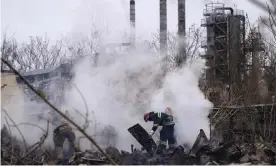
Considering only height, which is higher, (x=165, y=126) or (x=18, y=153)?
(x=18, y=153)

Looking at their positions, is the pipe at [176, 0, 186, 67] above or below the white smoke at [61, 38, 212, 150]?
above

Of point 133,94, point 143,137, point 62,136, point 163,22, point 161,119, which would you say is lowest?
point 143,137

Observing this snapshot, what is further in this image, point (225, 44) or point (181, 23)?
point (225, 44)

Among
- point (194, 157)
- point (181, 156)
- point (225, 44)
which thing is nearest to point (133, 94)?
point (194, 157)

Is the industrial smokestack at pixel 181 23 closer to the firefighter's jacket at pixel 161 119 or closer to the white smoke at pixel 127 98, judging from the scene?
the white smoke at pixel 127 98

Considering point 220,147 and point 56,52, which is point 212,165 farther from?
point 56,52

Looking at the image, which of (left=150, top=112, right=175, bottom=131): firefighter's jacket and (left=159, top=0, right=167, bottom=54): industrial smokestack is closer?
(left=150, top=112, right=175, bottom=131): firefighter's jacket

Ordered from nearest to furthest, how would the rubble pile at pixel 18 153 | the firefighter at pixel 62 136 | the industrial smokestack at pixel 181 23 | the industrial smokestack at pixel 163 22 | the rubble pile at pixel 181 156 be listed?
the rubble pile at pixel 18 153, the rubble pile at pixel 181 156, the firefighter at pixel 62 136, the industrial smokestack at pixel 163 22, the industrial smokestack at pixel 181 23

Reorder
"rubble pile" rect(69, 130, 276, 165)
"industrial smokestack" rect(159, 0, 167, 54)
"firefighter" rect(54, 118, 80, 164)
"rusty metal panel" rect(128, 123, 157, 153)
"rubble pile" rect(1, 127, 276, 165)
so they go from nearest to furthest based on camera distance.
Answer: "rubble pile" rect(1, 127, 276, 165) → "rubble pile" rect(69, 130, 276, 165) → "firefighter" rect(54, 118, 80, 164) → "rusty metal panel" rect(128, 123, 157, 153) → "industrial smokestack" rect(159, 0, 167, 54)

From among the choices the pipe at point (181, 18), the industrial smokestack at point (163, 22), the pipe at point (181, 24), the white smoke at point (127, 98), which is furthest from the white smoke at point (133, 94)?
the pipe at point (181, 18)

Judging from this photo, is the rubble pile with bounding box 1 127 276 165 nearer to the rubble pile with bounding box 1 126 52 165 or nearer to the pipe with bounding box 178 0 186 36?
the rubble pile with bounding box 1 126 52 165

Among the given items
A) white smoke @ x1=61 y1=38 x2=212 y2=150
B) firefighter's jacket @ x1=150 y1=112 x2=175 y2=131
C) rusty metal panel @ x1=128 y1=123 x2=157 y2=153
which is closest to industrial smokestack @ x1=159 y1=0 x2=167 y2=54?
white smoke @ x1=61 y1=38 x2=212 y2=150

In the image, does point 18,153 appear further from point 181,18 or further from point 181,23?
point 181,18

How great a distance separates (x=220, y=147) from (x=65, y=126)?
4.68 metres
